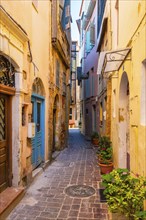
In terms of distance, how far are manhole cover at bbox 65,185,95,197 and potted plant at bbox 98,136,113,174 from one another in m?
1.41

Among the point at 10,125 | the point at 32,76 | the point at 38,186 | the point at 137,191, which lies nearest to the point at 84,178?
the point at 38,186

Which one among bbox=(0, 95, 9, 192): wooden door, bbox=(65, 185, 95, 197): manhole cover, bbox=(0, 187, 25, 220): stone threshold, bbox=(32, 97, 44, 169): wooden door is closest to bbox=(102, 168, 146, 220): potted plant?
bbox=(0, 187, 25, 220): stone threshold

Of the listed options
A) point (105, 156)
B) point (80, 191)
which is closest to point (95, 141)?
point (105, 156)

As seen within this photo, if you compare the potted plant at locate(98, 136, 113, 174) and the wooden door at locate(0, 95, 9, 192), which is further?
the potted plant at locate(98, 136, 113, 174)

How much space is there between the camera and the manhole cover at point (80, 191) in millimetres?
5191

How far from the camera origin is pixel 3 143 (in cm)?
476

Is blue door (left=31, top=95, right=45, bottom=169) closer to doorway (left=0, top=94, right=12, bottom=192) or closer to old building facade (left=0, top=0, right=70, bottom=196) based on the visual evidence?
old building facade (left=0, top=0, right=70, bottom=196)

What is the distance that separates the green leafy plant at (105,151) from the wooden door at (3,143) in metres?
3.47

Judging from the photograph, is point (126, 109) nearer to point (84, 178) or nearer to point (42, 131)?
point (84, 178)

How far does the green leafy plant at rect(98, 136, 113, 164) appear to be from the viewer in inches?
285

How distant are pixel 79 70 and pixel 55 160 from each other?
492 inches

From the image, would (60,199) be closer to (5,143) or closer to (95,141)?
(5,143)

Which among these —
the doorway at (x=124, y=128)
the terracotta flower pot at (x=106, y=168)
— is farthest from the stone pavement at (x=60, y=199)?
the doorway at (x=124, y=128)

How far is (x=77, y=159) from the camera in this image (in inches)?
370
